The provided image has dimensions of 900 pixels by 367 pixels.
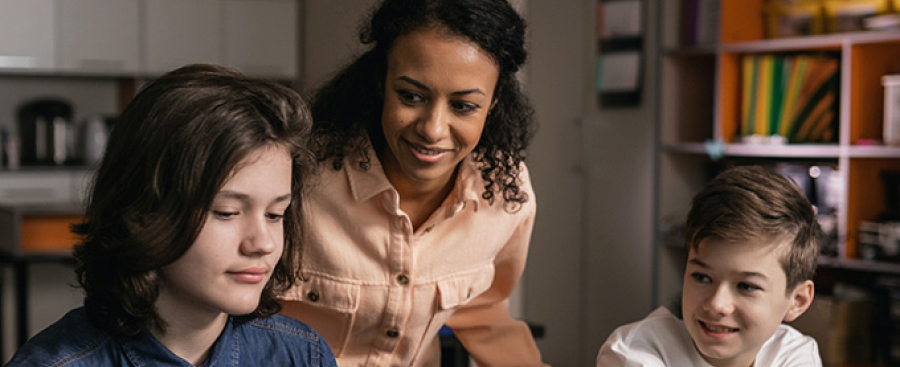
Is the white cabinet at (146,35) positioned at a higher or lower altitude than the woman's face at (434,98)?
higher

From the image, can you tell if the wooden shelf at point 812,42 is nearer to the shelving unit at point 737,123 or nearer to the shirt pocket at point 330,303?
the shelving unit at point 737,123

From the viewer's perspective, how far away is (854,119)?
3.21 metres

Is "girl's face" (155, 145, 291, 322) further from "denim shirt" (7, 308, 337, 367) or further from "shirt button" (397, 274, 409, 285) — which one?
"shirt button" (397, 274, 409, 285)

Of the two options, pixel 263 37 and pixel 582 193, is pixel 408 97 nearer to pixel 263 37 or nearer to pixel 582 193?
pixel 582 193

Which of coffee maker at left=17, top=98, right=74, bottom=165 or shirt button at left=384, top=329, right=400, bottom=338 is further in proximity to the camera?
coffee maker at left=17, top=98, right=74, bottom=165

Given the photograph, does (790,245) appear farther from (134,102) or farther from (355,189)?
(134,102)

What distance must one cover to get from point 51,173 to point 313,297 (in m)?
4.28

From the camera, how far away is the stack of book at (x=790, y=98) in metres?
3.29

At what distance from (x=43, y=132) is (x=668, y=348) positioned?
5114mm

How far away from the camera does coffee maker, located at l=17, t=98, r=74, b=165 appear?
5625 mm

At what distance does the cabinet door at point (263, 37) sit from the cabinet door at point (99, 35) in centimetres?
62

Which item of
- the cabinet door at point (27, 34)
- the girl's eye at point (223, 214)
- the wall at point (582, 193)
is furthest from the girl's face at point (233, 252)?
the cabinet door at point (27, 34)

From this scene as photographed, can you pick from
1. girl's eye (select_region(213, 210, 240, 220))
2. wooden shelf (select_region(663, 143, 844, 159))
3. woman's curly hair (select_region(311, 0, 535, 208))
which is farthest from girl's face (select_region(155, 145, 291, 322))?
wooden shelf (select_region(663, 143, 844, 159))

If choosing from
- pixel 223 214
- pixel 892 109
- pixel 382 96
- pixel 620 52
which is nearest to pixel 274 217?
pixel 223 214
